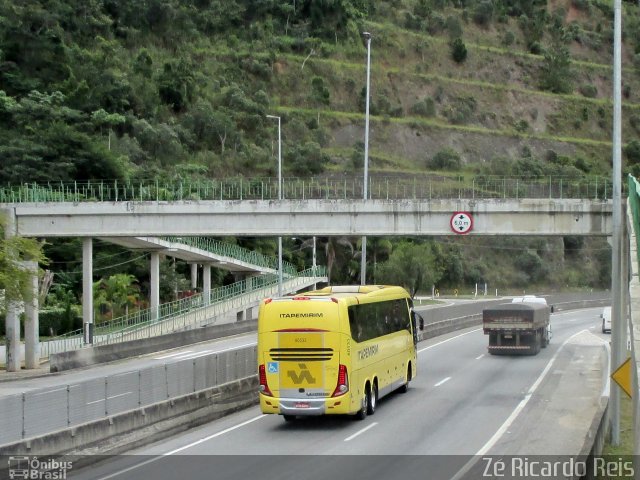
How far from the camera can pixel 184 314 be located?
57750 millimetres

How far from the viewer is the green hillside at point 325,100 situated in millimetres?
83875

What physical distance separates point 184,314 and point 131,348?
50.9 ft

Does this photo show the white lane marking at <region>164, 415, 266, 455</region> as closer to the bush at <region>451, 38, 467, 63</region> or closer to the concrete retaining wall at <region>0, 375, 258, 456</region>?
the concrete retaining wall at <region>0, 375, 258, 456</region>

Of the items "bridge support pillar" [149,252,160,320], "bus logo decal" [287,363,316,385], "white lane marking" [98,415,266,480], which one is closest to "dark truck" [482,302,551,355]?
"white lane marking" [98,415,266,480]

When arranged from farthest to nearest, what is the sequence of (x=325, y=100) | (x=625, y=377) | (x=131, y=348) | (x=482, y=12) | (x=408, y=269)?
1. (x=482, y=12)
2. (x=325, y=100)
3. (x=408, y=269)
4. (x=131, y=348)
5. (x=625, y=377)

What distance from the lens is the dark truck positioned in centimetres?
4222

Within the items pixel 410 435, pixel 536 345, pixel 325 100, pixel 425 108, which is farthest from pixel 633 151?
pixel 410 435

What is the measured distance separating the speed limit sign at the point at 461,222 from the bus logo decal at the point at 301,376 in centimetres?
1565

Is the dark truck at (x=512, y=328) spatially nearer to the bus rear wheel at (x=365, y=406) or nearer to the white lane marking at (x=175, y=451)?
the bus rear wheel at (x=365, y=406)

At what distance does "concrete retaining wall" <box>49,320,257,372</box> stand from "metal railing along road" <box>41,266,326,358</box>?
3.48m

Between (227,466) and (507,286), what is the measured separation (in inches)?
3165

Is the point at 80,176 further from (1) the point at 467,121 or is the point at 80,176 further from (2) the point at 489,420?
(1) the point at 467,121

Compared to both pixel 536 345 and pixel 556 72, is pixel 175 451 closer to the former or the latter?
pixel 536 345

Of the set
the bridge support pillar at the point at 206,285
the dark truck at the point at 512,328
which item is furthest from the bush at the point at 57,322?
the dark truck at the point at 512,328
